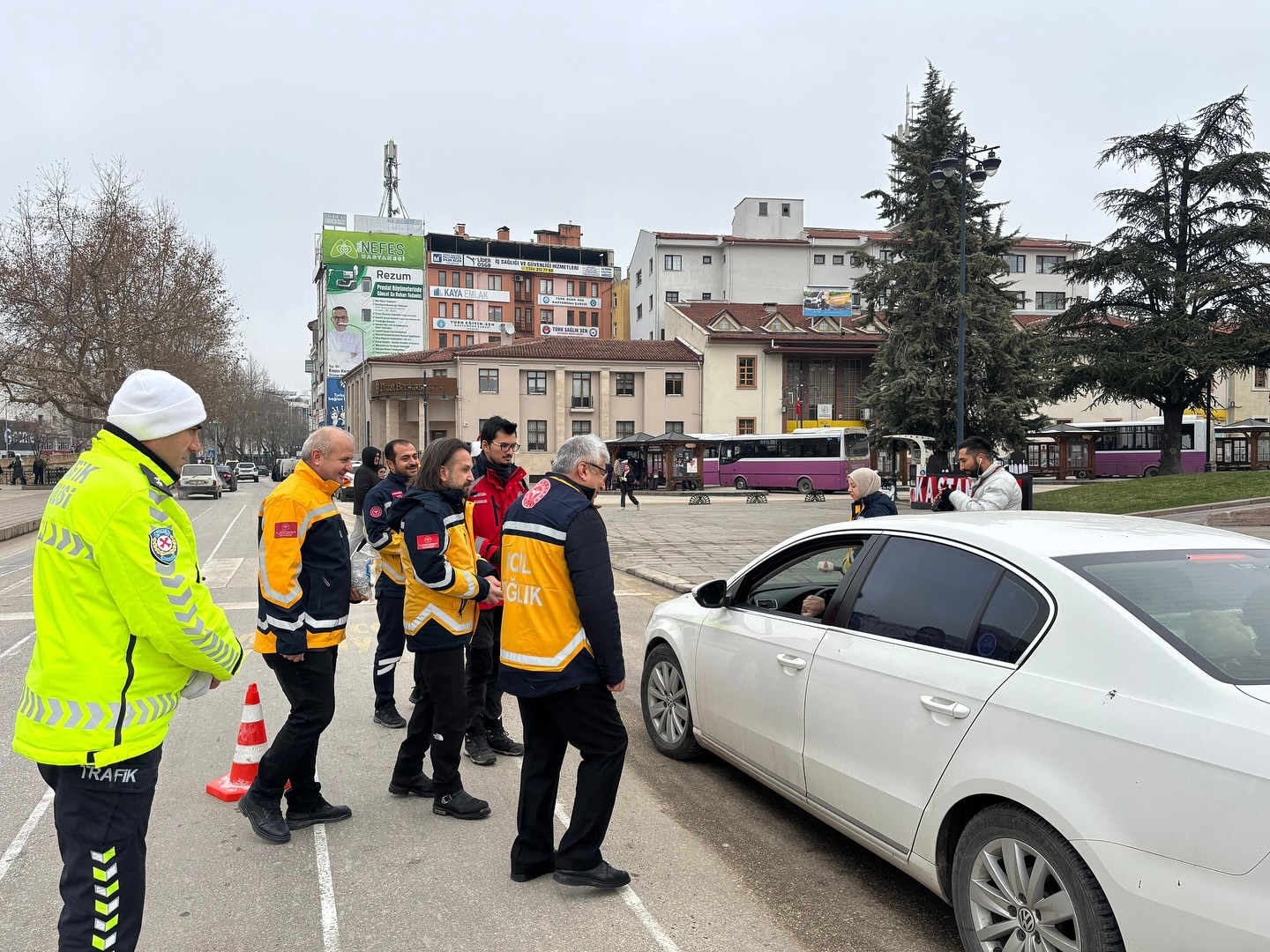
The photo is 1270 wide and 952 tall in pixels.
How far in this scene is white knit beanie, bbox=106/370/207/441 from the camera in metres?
2.48

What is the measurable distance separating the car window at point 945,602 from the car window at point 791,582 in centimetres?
73

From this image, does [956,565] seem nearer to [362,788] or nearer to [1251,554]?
[1251,554]

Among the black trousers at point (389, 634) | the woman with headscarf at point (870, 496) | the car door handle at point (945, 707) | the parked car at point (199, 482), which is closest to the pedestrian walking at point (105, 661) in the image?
the car door handle at point (945, 707)

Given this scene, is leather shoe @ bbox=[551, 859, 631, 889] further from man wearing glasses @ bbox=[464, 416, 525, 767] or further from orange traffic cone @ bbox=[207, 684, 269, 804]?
orange traffic cone @ bbox=[207, 684, 269, 804]

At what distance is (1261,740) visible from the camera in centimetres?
215

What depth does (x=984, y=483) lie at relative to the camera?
7.36m

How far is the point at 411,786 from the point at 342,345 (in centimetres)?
7869

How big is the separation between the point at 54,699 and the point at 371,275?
81.4 meters

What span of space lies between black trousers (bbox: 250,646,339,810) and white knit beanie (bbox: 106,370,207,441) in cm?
173

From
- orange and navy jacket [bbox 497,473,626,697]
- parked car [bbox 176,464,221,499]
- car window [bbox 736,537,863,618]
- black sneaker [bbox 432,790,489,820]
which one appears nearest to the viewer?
orange and navy jacket [bbox 497,473,626,697]

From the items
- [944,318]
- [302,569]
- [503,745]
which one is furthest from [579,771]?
[944,318]

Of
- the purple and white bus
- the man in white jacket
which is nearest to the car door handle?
the man in white jacket

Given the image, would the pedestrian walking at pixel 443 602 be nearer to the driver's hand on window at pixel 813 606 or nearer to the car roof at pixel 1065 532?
the driver's hand on window at pixel 813 606

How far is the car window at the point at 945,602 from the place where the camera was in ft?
9.80
